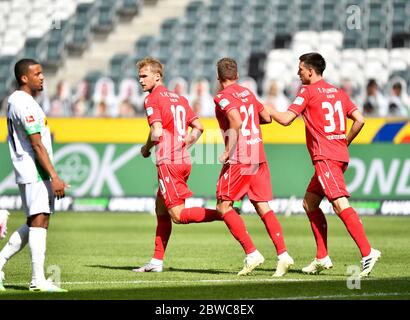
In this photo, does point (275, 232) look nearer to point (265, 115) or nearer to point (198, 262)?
point (265, 115)

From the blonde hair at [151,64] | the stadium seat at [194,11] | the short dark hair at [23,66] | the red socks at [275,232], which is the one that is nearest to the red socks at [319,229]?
the red socks at [275,232]

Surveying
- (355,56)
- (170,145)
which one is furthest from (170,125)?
(355,56)

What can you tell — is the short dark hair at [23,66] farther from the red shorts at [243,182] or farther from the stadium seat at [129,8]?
the stadium seat at [129,8]

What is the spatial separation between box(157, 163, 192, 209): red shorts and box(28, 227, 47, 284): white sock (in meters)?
1.98

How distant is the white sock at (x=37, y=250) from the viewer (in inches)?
379

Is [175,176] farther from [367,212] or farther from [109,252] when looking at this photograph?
[367,212]

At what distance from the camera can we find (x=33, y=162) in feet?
32.0

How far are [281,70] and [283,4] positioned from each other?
2331 mm

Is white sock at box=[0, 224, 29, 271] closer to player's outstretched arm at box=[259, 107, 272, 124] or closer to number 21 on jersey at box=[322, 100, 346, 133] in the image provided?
player's outstretched arm at box=[259, 107, 272, 124]

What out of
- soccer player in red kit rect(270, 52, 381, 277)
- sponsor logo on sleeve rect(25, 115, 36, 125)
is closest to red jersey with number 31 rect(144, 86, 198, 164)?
soccer player in red kit rect(270, 52, 381, 277)

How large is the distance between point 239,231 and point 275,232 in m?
0.38

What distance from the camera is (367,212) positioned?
808 inches

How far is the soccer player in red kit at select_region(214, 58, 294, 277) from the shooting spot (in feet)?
36.4
